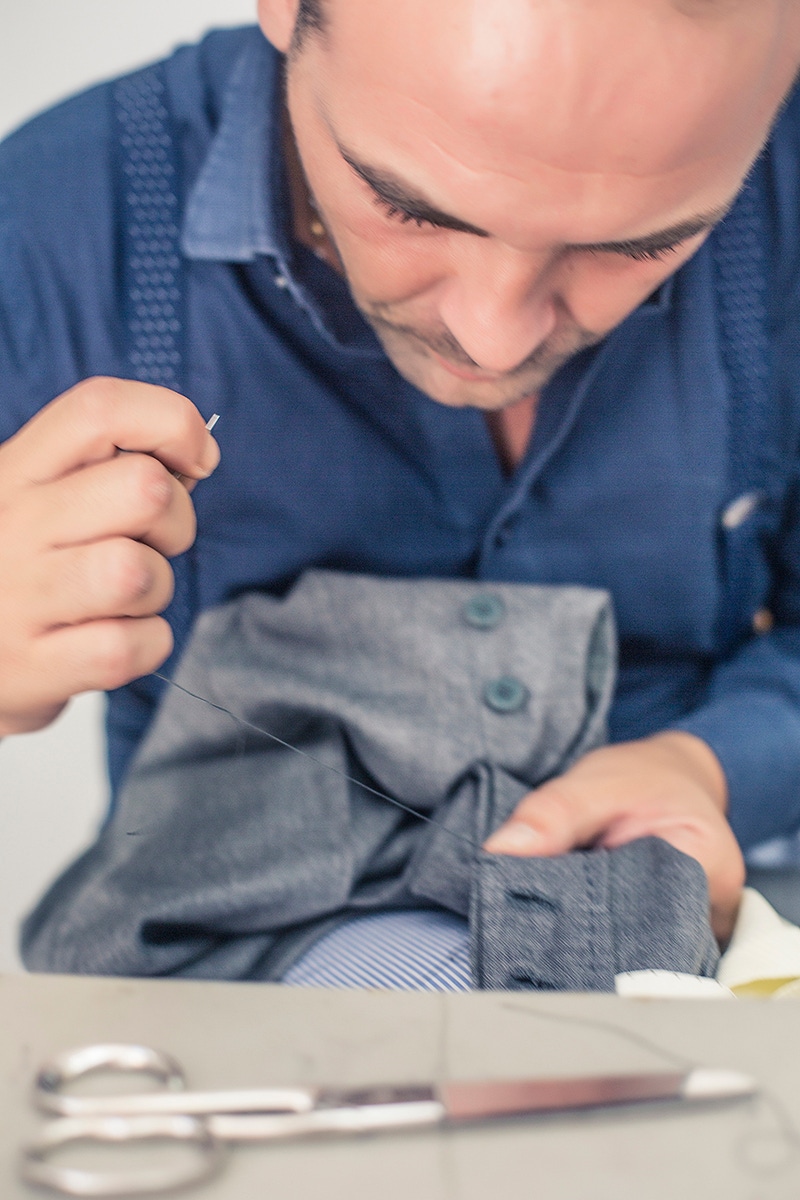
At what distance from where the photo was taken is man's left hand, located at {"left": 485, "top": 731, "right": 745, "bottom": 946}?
0.35m

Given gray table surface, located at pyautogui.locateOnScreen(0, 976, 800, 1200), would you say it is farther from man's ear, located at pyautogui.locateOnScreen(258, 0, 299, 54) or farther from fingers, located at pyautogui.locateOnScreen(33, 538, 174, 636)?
man's ear, located at pyautogui.locateOnScreen(258, 0, 299, 54)

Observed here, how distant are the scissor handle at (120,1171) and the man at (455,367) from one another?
0.37 ft

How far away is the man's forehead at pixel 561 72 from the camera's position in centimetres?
25

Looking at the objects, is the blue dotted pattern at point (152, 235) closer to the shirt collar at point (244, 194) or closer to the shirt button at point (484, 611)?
the shirt collar at point (244, 194)

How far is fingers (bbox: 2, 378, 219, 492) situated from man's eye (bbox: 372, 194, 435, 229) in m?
0.09

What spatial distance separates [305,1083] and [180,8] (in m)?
0.45

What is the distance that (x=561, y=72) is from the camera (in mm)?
248

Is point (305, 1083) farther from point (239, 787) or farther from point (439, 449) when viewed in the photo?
point (439, 449)

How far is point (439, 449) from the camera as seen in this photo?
444mm

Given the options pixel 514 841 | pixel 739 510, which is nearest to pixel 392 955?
pixel 514 841

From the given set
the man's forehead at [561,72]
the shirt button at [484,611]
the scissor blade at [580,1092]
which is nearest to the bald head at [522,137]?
the man's forehead at [561,72]

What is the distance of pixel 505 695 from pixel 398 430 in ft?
0.41

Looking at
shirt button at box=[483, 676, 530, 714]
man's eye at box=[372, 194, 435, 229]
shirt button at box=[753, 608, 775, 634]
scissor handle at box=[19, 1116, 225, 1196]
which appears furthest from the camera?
shirt button at box=[753, 608, 775, 634]

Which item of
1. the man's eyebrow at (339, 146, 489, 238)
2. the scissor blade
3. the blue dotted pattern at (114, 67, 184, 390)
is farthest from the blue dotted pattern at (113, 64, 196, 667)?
the scissor blade
